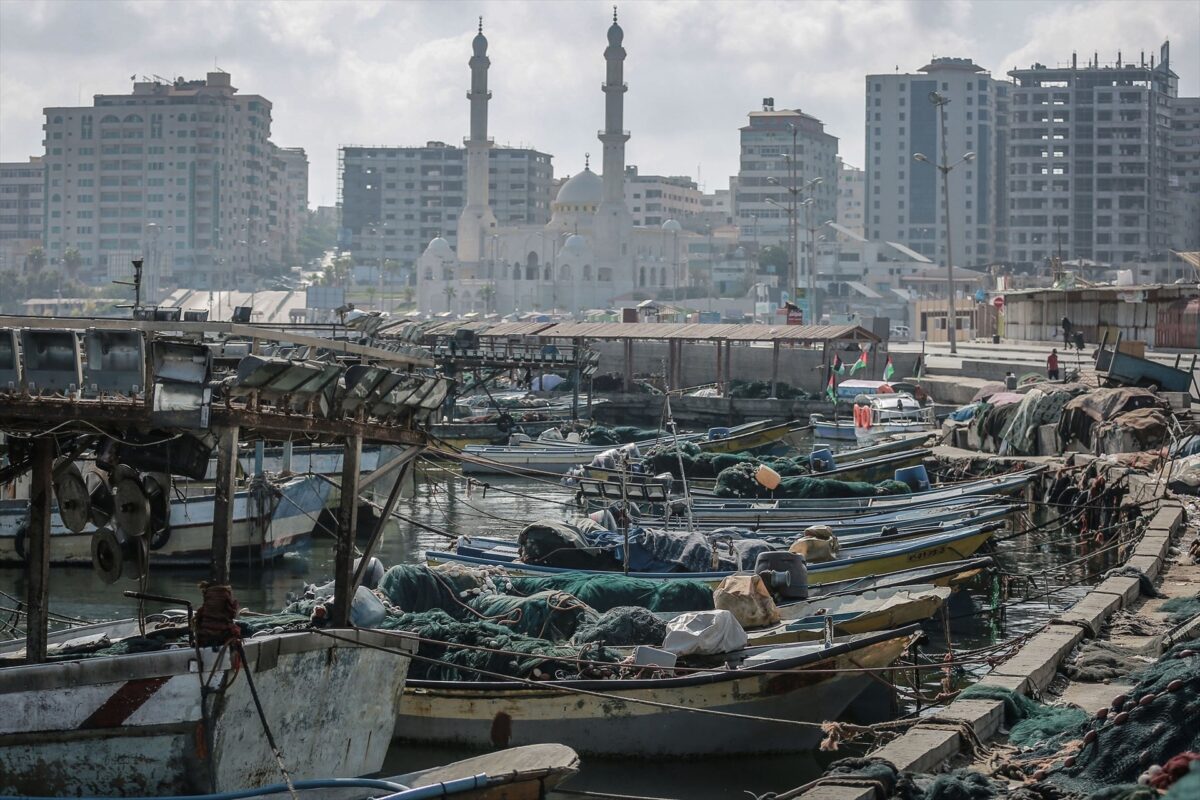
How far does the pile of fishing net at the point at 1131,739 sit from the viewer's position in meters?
8.65

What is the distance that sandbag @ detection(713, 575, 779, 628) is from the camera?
48.4ft

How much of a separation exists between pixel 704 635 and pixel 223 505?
518 cm

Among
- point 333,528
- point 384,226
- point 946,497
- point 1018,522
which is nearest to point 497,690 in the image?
point 946,497

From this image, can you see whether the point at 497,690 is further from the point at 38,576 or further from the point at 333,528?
the point at 333,528

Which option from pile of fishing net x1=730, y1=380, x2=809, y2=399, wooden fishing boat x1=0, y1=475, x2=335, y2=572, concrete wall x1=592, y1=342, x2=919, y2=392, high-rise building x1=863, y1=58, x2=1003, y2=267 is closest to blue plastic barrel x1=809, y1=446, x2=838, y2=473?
wooden fishing boat x1=0, y1=475, x2=335, y2=572

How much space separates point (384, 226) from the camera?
16700 centimetres

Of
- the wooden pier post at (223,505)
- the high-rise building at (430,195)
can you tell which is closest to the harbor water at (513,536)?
the wooden pier post at (223,505)

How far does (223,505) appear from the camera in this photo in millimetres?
9258

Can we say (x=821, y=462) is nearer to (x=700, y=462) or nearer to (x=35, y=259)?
(x=700, y=462)

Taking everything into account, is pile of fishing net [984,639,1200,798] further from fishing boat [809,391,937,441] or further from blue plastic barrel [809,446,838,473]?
fishing boat [809,391,937,441]

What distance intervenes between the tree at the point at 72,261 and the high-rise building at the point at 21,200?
18.8 metres

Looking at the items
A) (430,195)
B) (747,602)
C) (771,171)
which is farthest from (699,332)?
(430,195)

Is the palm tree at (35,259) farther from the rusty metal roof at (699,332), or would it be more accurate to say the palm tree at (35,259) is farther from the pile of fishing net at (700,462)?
the pile of fishing net at (700,462)

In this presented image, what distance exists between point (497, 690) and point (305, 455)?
15529mm
